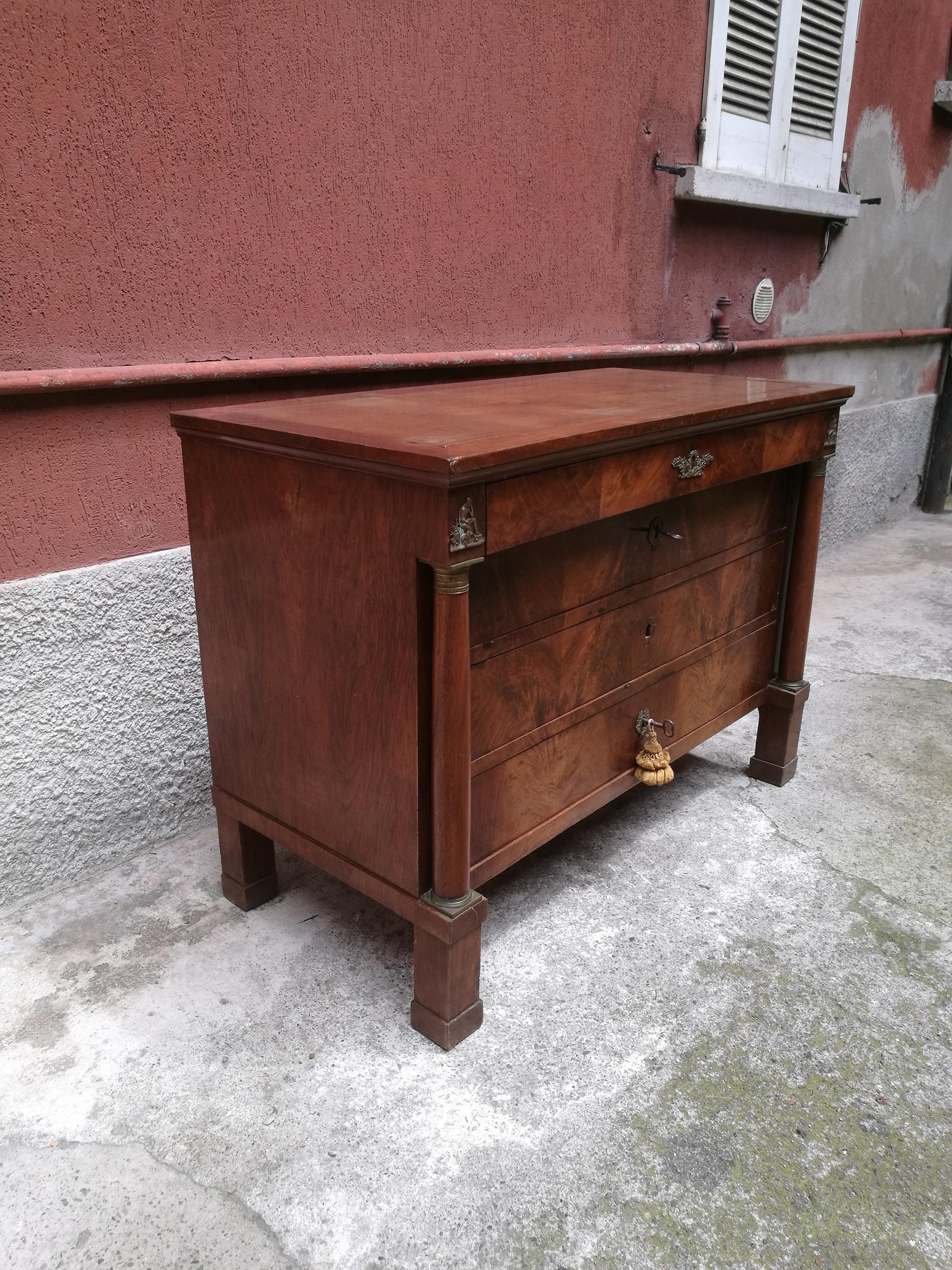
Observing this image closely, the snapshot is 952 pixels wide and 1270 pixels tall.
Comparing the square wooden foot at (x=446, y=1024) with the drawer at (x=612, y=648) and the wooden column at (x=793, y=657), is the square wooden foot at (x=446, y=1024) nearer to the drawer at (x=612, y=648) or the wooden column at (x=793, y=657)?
the drawer at (x=612, y=648)

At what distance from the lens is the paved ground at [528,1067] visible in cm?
120

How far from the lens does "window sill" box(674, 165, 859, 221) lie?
Answer: 3.05 meters

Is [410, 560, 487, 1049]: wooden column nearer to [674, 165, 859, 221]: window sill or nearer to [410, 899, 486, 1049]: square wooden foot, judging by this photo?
[410, 899, 486, 1049]: square wooden foot

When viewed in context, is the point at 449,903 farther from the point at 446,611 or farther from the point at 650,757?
the point at 650,757

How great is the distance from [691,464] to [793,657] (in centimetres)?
83

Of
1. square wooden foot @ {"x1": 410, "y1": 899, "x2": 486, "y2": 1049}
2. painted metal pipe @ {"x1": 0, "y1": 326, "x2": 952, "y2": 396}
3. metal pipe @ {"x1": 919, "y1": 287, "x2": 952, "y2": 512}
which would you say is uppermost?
painted metal pipe @ {"x1": 0, "y1": 326, "x2": 952, "y2": 396}

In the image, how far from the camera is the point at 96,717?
1.93 metres

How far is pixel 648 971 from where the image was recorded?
1.67 meters

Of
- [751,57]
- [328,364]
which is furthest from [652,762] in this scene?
[751,57]

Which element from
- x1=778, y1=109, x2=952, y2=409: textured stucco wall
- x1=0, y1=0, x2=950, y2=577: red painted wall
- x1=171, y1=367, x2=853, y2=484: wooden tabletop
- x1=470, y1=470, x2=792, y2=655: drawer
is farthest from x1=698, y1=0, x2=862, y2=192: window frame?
x1=470, y1=470, x2=792, y2=655: drawer

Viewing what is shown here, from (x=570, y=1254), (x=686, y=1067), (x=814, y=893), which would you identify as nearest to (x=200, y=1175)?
(x=570, y=1254)

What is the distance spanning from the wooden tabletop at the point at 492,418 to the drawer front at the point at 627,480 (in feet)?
0.10

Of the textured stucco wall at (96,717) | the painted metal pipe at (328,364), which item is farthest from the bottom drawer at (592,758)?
the painted metal pipe at (328,364)

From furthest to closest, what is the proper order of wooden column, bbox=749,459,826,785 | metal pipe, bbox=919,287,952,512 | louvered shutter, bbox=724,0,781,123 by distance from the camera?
metal pipe, bbox=919,287,952,512
louvered shutter, bbox=724,0,781,123
wooden column, bbox=749,459,826,785
